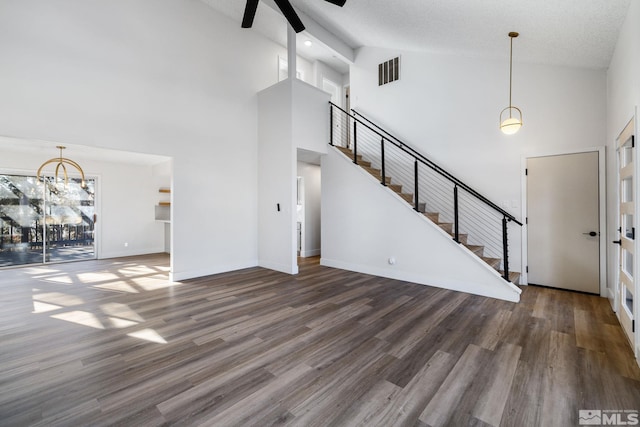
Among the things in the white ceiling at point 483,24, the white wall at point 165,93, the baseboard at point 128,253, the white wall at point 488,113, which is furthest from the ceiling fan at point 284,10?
the baseboard at point 128,253

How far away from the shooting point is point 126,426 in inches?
65.2

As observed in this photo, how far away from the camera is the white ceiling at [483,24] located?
3.07 metres

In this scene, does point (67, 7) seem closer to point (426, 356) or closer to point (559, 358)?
point (426, 356)

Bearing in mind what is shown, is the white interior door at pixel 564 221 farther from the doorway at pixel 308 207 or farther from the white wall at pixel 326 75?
the white wall at pixel 326 75

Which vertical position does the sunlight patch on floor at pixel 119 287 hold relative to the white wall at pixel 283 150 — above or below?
below

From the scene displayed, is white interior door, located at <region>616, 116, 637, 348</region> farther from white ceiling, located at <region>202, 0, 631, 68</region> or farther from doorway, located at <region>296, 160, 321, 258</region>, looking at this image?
doorway, located at <region>296, 160, 321, 258</region>

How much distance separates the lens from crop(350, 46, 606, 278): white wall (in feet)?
14.0

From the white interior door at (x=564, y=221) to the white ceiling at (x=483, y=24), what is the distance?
149cm

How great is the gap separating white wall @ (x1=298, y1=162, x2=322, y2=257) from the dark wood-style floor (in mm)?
3291

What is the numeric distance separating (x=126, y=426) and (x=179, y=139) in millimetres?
4548

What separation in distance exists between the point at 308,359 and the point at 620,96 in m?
4.50

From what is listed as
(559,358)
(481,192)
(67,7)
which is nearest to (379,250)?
(481,192)

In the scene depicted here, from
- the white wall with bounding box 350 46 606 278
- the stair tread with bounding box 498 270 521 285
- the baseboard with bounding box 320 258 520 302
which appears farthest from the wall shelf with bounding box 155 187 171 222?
the stair tread with bounding box 498 270 521 285

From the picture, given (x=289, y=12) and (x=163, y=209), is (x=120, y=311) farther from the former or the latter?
(x=163, y=209)
